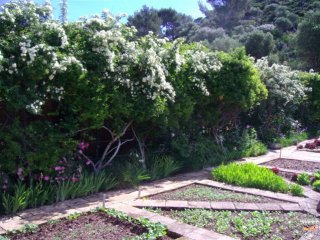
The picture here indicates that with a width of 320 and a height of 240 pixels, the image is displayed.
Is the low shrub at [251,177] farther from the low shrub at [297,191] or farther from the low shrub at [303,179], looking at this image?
the low shrub at [303,179]

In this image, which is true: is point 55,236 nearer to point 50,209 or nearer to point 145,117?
point 50,209

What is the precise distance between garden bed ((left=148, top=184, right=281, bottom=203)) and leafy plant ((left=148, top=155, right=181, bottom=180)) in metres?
0.77

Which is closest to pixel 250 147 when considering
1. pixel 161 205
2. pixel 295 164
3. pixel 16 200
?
pixel 295 164

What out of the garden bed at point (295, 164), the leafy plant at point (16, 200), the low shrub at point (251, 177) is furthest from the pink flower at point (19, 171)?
the garden bed at point (295, 164)

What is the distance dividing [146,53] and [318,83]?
9175 mm

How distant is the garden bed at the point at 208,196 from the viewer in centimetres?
538

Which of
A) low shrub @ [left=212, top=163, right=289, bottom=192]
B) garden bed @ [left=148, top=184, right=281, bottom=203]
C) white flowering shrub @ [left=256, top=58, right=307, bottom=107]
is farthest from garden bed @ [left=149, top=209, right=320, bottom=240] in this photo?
white flowering shrub @ [left=256, top=58, right=307, bottom=107]

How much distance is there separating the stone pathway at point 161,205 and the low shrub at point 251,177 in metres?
0.18

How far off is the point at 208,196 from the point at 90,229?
2.01m

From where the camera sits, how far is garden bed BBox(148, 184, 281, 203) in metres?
5.38

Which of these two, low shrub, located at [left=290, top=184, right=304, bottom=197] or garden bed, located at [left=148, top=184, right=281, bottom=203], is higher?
garden bed, located at [left=148, top=184, right=281, bottom=203]

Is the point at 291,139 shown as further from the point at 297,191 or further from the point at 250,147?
the point at 297,191

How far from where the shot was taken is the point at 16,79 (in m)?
4.70

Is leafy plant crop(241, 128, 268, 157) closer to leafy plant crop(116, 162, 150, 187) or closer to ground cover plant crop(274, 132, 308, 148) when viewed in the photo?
ground cover plant crop(274, 132, 308, 148)
